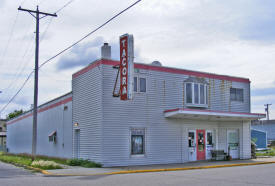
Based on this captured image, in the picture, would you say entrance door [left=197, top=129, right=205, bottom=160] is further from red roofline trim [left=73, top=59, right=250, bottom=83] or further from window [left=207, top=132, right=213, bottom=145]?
red roofline trim [left=73, top=59, right=250, bottom=83]

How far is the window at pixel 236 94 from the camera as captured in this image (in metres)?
27.0

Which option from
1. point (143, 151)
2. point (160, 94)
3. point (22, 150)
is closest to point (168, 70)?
point (160, 94)

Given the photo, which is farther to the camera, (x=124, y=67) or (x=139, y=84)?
(x=139, y=84)

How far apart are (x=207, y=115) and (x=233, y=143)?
4.69 metres

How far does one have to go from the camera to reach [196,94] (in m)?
24.8

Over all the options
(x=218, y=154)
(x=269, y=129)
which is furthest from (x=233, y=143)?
(x=269, y=129)

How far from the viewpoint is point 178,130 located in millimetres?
23766

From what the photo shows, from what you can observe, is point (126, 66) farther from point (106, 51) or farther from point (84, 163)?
point (84, 163)

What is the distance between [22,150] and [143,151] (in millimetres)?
24203

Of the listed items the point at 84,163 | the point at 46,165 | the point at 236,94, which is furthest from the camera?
the point at 236,94

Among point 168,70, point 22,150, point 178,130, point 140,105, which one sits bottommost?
point 22,150

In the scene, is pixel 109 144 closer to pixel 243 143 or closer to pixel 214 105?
pixel 214 105

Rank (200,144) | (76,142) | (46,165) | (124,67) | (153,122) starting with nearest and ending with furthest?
1. (46,165)
2. (124,67)
3. (153,122)
4. (76,142)
5. (200,144)

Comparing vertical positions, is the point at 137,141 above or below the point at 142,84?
below
